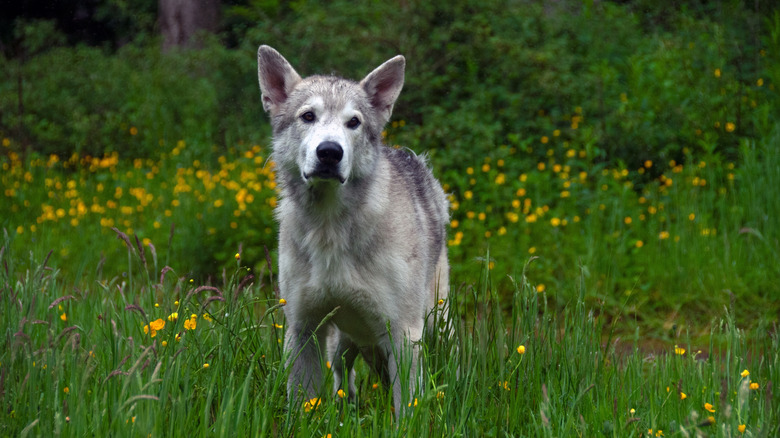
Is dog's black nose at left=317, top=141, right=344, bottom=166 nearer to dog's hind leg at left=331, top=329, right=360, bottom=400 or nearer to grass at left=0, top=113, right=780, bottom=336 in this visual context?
dog's hind leg at left=331, top=329, right=360, bottom=400

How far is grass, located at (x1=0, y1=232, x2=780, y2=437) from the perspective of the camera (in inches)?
111

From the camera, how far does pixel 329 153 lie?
12.3ft

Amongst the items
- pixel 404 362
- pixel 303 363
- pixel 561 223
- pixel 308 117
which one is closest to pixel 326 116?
pixel 308 117

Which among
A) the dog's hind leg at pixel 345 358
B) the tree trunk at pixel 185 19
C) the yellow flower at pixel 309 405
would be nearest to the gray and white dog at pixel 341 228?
the dog's hind leg at pixel 345 358

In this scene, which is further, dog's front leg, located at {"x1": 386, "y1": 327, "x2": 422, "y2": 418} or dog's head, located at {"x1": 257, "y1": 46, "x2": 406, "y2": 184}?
dog's head, located at {"x1": 257, "y1": 46, "x2": 406, "y2": 184}

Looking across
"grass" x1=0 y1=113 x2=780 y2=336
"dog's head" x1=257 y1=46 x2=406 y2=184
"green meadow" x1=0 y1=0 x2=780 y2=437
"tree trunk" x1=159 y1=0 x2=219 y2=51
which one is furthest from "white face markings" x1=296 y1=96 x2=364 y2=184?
"tree trunk" x1=159 y1=0 x2=219 y2=51

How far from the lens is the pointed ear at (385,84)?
4.32 meters

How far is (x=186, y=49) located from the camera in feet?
46.6

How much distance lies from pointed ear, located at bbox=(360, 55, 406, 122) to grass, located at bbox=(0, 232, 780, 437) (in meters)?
1.30

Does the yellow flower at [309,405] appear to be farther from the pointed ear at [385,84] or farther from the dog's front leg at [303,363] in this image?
the pointed ear at [385,84]

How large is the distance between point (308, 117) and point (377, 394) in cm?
139

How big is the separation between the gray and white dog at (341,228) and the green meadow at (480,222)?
0.25m

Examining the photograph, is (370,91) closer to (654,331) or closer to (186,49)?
(654,331)

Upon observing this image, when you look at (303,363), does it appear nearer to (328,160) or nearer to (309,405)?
(309,405)
